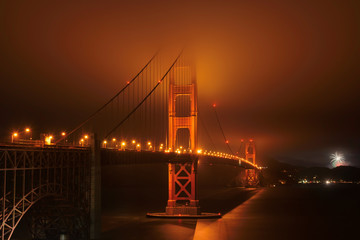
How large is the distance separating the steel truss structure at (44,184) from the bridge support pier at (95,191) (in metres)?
0.23

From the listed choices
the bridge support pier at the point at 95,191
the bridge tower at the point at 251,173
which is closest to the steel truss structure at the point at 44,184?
the bridge support pier at the point at 95,191

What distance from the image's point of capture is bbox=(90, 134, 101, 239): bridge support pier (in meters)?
31.0

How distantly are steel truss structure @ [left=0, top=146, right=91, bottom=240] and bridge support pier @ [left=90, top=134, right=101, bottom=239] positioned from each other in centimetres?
23

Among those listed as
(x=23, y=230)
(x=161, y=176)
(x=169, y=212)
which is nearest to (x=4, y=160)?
(x=23, y=230)

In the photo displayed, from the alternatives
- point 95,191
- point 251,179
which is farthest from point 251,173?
point 95,191

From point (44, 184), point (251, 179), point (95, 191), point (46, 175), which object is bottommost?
point (95, 191)

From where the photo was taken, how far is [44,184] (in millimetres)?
25297

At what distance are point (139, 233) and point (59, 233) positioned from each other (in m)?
10.0

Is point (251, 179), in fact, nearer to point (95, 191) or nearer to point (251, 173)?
point (251, 173)

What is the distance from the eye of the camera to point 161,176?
17075 cm

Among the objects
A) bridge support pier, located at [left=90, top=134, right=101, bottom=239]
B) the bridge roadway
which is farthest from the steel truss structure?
bridge support pier, located at [left=90, top=134, right=101, bottom=239]

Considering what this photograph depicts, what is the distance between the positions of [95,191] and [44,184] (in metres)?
6.19

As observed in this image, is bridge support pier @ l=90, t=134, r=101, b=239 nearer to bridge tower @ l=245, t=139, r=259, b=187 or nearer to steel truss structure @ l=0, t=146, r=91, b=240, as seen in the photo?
steel truss structure @ l=0, t=146, r=91, b=240

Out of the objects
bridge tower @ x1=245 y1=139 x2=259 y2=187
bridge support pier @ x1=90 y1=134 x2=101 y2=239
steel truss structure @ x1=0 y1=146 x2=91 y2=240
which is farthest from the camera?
bridge tower @ x1=245 y1=139 x2=259 y2=187
